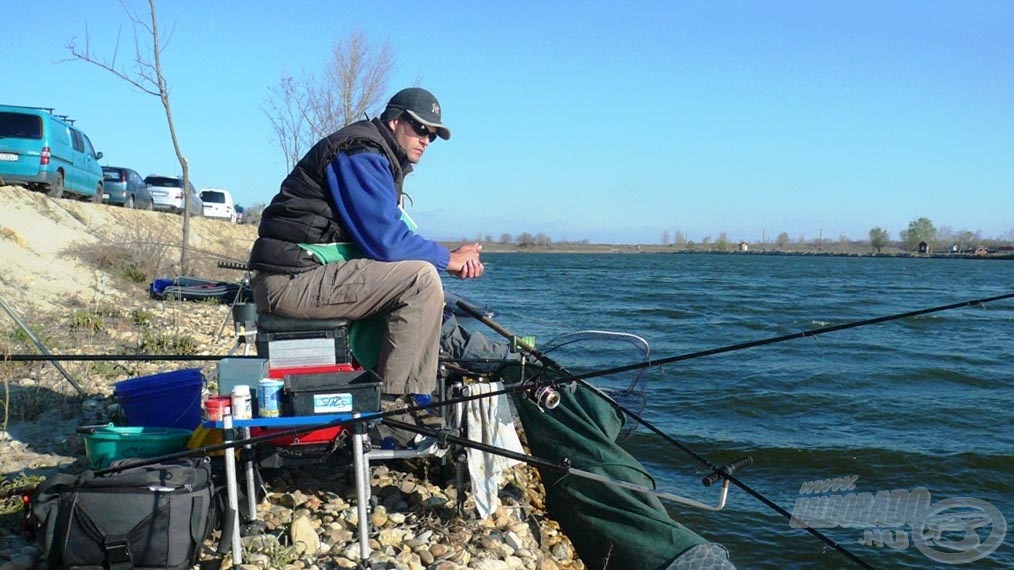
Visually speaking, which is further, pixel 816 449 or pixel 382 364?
pixel 816 449

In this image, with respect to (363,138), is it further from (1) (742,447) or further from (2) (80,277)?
(2) (80,277)

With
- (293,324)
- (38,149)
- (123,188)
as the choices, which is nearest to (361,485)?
(293,324)

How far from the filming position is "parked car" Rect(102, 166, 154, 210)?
953 inches

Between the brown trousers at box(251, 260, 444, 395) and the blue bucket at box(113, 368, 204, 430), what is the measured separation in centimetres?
118

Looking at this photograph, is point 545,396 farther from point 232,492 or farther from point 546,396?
point 232,492

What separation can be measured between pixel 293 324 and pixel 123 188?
73.8 ft

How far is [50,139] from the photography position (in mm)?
16406

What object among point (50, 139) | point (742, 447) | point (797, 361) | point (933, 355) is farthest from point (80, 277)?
point (933, 355)

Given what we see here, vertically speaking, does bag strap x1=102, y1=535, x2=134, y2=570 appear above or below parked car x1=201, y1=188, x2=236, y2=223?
below

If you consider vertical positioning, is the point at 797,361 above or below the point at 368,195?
below

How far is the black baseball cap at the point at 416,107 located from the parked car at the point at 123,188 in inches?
832

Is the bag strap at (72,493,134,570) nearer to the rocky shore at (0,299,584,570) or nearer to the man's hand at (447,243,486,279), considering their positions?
the rocky shore at (0,299,584,570)

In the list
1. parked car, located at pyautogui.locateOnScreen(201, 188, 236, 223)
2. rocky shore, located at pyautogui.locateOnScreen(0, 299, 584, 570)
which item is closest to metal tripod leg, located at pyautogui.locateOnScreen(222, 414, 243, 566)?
rocky shore, located at pyautogui.locateOnScreen(0, 299, 584, 570)

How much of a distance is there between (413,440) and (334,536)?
620mm
